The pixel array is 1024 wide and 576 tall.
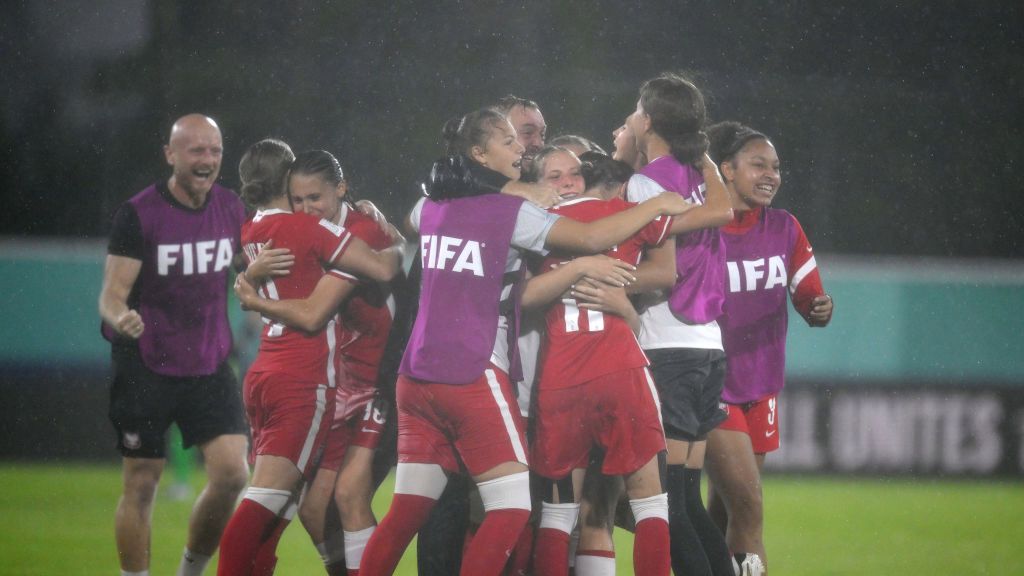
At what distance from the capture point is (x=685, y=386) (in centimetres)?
375

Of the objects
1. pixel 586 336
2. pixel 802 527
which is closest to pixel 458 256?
pixel 586 336

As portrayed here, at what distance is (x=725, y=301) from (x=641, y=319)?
601mm

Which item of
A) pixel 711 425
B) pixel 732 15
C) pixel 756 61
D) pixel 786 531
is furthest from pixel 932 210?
pixel 711 425

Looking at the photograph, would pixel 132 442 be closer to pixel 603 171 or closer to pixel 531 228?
pixel 531 228

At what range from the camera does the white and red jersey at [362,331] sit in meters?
4.01

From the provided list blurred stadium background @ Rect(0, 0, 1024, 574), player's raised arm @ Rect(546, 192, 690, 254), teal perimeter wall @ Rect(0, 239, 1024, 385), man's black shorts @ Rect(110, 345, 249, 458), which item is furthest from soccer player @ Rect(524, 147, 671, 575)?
teal perimeter wall @ Rect(0, 239, 1024, 385)

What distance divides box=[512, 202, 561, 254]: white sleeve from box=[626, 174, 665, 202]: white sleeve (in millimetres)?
385

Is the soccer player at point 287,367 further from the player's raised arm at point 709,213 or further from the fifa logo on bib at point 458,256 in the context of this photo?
the player's raised arm at point 709,213

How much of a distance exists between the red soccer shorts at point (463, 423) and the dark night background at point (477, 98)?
7059 mm

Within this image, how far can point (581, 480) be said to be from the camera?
3611 mm

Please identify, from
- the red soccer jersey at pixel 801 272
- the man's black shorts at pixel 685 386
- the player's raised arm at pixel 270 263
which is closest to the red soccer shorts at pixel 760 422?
the red soccer jersey at pixel 801 272

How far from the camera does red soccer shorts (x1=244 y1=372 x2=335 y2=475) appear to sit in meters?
3.77

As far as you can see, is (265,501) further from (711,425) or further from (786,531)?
(786,531)

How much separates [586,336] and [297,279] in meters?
1.04
